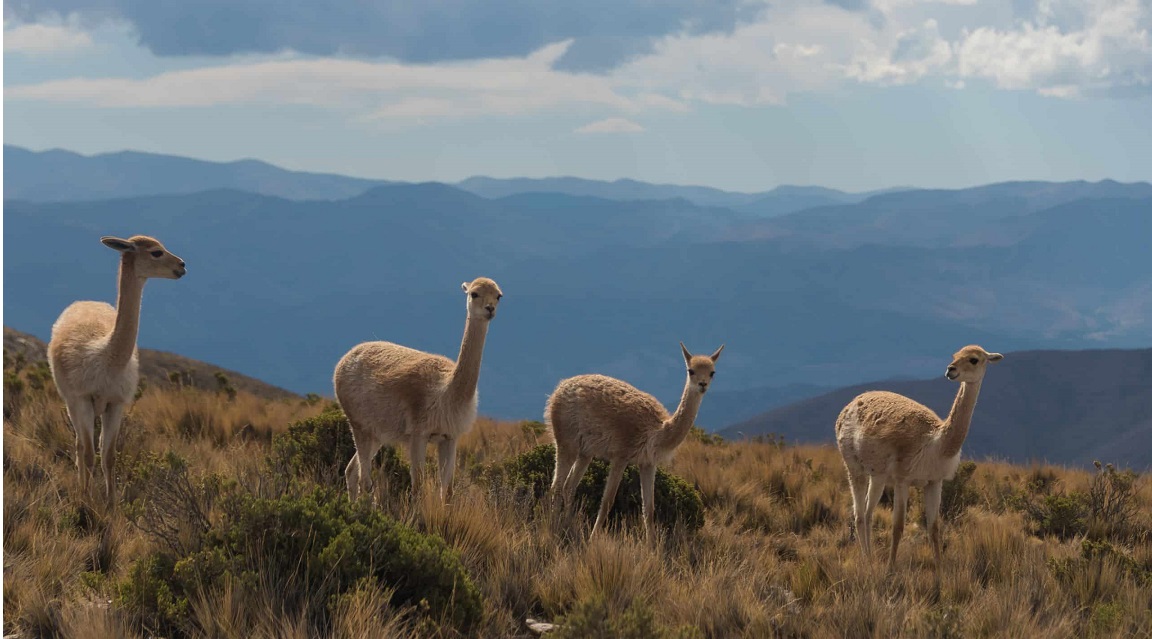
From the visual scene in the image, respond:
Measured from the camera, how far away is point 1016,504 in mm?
10914

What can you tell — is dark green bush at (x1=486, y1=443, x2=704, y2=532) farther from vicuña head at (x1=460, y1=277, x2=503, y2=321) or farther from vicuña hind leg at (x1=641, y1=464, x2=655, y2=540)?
vicuña head at (x1=460, y1=277, x2=503, y2=321)

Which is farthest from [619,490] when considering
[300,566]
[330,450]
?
[300,566]

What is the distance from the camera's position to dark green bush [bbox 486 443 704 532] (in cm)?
915

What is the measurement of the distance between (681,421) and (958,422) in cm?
222

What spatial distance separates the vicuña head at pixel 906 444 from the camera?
316 inches

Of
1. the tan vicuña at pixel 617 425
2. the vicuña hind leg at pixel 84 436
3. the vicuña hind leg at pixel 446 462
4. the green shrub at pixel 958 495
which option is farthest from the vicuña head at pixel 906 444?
the vicuña hind leg at pixel 84 436

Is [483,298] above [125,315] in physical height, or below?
above

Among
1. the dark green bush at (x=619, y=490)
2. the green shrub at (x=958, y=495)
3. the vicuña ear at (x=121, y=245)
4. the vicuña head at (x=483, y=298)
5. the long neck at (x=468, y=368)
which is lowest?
the green shrub at (x=958, y=495)

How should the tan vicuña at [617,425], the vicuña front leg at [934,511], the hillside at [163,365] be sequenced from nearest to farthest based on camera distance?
the tan vicuña at [617,425] → the vicuña front leg at [934,511] → the hillside at [163,365]

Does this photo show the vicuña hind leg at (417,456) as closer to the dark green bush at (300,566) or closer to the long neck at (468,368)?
the long neck at (468,368)

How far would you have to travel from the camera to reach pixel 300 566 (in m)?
5.64

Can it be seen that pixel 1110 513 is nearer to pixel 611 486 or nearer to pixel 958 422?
pixel 958 422

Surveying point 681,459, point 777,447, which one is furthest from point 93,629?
point 777,447

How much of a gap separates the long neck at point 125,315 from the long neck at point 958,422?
6.72 metres
